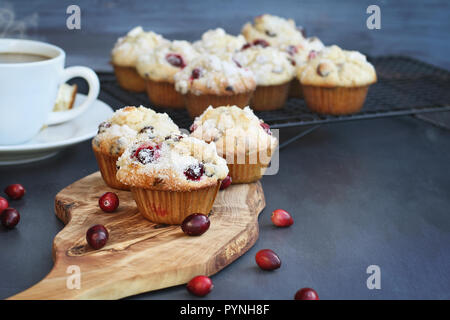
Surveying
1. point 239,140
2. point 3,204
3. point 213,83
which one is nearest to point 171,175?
point 239,140

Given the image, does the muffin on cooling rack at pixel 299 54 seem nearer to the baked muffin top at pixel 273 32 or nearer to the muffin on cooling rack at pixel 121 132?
the baked muffin top at pixel 273 32

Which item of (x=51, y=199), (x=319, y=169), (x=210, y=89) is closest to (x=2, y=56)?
(x=51, y=199)

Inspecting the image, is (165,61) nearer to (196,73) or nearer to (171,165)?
(196,73)

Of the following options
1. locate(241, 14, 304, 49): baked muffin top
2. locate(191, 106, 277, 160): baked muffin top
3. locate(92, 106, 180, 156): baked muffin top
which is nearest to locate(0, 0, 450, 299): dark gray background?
locate(191, 106, 277, 160): baked muffin top

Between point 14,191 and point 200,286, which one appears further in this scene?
point 14,191

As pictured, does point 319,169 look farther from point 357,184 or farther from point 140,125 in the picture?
point 140,125

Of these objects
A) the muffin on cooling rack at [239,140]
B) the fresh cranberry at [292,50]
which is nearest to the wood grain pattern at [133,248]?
the muffin on cooling rack at [239,140]
